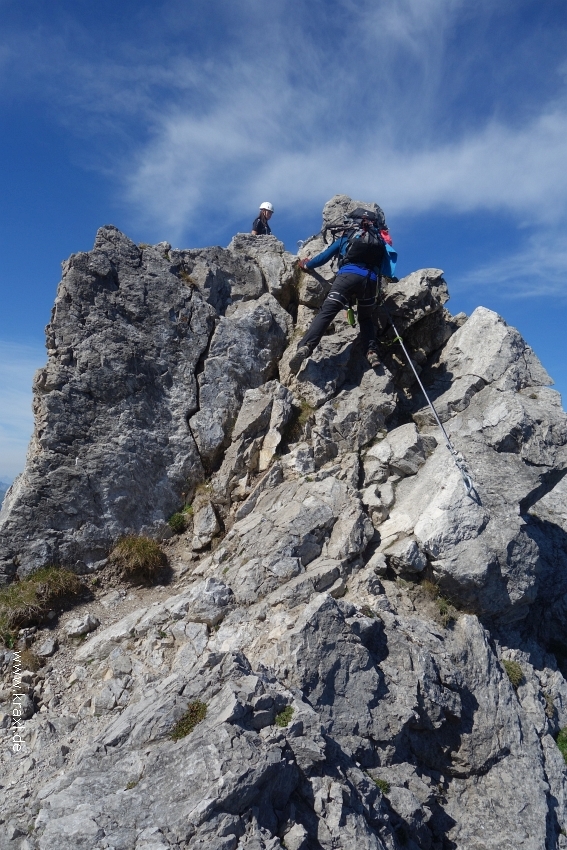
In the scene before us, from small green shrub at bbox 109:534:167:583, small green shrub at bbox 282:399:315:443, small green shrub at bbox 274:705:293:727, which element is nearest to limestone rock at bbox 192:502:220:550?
small green shrub at bbox 109:534:167:583

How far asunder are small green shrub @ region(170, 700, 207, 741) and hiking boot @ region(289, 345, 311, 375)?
934cm

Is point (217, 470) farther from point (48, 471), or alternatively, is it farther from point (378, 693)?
point (378, 693)

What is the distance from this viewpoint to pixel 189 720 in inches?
304

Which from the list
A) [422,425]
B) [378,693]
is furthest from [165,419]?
[378,693]

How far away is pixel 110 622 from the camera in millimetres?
11688

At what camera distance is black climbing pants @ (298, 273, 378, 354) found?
1483 centimetres

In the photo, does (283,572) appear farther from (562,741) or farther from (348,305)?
(348,305)

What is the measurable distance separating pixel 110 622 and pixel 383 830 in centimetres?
675

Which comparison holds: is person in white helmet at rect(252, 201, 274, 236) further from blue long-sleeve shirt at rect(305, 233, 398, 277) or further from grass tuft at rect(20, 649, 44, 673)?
grass tuft at rect(20, 649, 44, 673)

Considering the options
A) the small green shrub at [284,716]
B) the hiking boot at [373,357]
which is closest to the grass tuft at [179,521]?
the small green shrub at [284,716]

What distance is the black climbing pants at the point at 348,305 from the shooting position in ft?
48.6

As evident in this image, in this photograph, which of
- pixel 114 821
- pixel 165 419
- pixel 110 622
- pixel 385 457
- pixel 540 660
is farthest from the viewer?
pixel 165 419

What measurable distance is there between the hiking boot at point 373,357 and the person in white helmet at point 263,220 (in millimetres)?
7340

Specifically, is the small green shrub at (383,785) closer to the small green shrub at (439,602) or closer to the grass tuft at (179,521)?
the small green shrub at (439,602)
